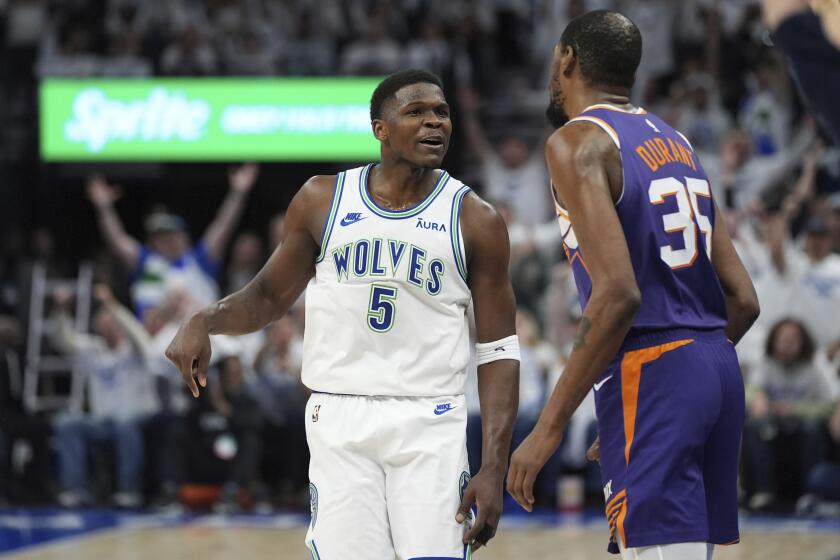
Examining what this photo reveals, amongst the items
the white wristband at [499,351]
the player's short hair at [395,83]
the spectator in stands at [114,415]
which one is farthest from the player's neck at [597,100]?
the spectator in stands at [114,415]

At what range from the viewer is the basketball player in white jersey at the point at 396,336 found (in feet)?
13.7

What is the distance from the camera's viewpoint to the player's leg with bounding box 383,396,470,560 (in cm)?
412

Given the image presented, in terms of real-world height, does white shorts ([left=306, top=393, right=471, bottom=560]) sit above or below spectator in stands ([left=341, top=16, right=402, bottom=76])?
below

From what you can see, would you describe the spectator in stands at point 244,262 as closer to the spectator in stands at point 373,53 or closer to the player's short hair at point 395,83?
the spectator in stands at point 373,53

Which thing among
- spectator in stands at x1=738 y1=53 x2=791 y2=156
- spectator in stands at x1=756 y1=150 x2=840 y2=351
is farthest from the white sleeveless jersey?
spectator in stands at x1=738 y1=53 x2=791 y2=156

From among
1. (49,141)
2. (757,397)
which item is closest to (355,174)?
(757,397)

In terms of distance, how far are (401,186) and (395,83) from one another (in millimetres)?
355

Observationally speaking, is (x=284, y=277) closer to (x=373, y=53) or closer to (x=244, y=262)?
(x=244, y=262)

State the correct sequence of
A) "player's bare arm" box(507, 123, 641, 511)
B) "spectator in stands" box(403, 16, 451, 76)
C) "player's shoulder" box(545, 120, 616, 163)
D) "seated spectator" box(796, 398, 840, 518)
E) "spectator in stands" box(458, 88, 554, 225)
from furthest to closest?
"spectator in stands" box(403, 16, 451, 76), "spectator in stands" box(458, 88, 554, 225), "seated spectator" box(796, 398, 840, 518), "player's shoulder" box(545, 120, 616, 163), "player's bare arm" box(507, 123, 641, 511)

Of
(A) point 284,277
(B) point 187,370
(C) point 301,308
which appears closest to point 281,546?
(C) point 301,308

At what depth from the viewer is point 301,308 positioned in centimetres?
1278

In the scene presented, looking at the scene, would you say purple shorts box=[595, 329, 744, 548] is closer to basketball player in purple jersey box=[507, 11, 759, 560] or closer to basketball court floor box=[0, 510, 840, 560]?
basketball player in purple jersey box=[507, 11, 759, 560]

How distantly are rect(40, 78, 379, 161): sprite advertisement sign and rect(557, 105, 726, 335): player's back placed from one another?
1118 centimetres

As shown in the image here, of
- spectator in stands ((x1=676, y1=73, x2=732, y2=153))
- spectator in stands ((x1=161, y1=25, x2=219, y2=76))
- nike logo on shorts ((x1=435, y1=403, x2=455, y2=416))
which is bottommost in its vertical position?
nike logo on shorts ((x1=435, y1=403, x2=455, y2=416))
